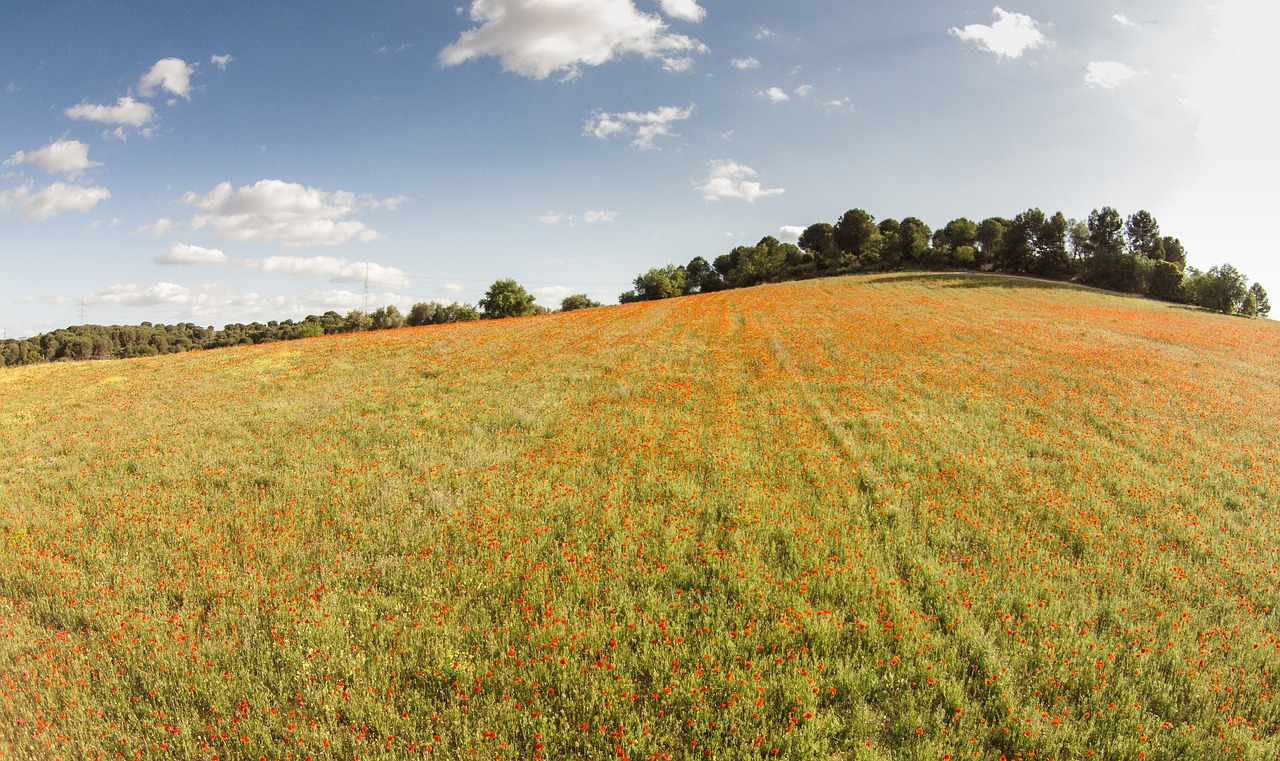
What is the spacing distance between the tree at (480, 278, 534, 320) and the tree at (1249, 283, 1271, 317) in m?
79.3

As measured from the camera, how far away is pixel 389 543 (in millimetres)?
8289

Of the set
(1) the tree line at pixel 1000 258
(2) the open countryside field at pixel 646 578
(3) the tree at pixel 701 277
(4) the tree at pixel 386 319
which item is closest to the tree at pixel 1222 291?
(1) the tree line at pixel 1000 258

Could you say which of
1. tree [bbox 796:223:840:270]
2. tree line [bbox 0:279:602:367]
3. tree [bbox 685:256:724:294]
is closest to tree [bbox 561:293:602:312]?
tree line [bbox 0:279:602:367]

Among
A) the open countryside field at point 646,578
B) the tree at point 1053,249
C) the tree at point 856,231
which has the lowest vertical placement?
the open countryside field at point 646,578

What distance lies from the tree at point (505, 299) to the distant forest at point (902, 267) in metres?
0.13

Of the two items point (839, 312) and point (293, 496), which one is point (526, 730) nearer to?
point (293, 496)

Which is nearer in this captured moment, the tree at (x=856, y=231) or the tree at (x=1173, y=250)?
the tree at (x=1173, y=250)

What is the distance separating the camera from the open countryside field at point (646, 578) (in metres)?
5.05

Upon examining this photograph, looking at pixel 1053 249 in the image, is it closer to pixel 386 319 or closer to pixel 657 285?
pixel 657 285

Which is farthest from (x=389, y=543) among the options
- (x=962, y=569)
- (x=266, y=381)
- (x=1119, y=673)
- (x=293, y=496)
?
(x=266, y=381)

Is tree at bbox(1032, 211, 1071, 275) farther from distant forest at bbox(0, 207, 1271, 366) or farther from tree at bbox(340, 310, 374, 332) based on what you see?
tree at bbox(340, 310, 374, 332)

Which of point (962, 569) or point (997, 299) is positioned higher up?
point (997, 299)

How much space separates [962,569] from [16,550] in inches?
579

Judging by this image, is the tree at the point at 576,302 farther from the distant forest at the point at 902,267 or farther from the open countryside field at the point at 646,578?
the open countryside field at the point at 646,578
